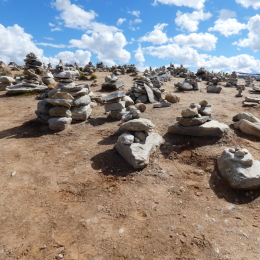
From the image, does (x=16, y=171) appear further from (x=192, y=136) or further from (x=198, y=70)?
(x=198, y=70)

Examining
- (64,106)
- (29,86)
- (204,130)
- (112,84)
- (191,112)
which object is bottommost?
(204,130)

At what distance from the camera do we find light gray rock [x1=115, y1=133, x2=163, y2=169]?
6.78m

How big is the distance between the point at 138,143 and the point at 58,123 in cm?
475

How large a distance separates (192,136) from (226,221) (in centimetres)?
431

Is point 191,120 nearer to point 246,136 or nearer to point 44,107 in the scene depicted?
point 246,136

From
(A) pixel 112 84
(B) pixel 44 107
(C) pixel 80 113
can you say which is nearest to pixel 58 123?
(C) pixel 80 113

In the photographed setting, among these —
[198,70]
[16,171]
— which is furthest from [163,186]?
[198,70]

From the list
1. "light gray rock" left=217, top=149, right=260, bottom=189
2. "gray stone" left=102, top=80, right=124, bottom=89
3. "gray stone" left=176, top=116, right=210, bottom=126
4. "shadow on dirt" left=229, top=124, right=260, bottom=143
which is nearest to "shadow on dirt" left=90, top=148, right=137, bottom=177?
"light gray rock" left=217, top=149, right=260, bottom=189

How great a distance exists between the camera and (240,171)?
19.2ft

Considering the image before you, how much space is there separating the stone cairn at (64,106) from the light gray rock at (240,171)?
7.62 metres

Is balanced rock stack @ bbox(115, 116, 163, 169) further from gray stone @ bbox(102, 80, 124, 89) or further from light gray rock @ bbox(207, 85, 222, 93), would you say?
light gray rock @ bbox(207, 85, 222, 93)

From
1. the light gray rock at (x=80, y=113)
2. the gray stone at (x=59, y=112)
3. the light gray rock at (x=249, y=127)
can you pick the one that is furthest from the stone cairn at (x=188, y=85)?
the gray stone at (x=59, y=112)

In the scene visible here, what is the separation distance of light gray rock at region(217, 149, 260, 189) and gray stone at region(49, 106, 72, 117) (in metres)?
7.76

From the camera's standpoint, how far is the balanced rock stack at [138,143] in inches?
270
